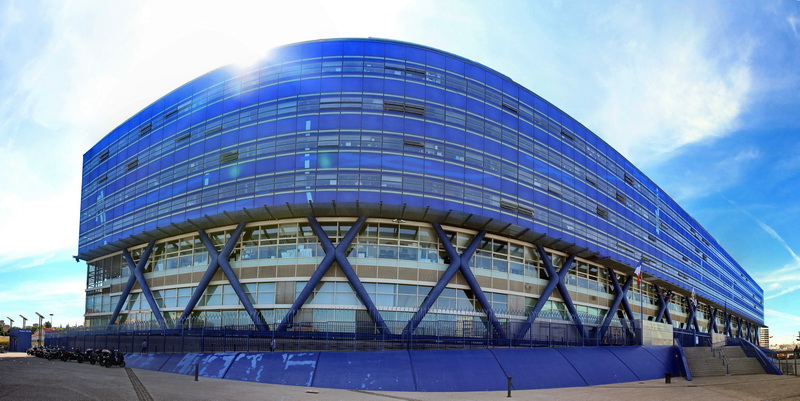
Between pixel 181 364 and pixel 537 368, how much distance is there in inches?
806

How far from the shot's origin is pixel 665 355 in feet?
144

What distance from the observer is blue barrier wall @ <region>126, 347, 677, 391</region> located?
2864 cm

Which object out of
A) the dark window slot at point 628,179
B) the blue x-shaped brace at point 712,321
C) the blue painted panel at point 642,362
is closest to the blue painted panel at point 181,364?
the blue painted panel at point 642,362

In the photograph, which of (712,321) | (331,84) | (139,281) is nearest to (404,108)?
(331,84)

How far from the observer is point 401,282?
4584 centimetres

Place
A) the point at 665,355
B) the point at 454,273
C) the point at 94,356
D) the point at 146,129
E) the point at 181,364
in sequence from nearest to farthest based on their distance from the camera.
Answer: the point at 181,364
the point at 94,356
the point at 665,355
the point at 454,273
the point at 146,129

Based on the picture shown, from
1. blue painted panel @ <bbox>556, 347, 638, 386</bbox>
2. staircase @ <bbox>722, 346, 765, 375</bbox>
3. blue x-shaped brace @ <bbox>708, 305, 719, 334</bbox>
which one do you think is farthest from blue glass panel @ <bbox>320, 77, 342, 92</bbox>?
blue x-shaped brace @ <bbox>708, 305, 719, 334</bbox>

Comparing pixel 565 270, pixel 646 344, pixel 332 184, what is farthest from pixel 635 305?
pixel 332 184

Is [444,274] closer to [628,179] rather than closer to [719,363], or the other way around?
[719,363]

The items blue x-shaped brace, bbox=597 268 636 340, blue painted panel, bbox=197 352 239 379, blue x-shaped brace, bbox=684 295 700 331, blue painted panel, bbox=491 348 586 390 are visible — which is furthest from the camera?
blue x-shaped brace, bbox=684 295 700 331

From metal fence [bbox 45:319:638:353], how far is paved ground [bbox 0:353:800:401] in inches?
156

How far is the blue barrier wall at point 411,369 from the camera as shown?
2864 cm

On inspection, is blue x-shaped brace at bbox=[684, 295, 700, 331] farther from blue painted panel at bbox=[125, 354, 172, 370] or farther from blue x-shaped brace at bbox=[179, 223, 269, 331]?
blue painted panel at bbox=[125, 354, 172, 370]

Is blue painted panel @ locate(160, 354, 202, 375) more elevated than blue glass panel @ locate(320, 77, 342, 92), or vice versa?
blue glass panel @ locate(320, 77, 342, 92)
